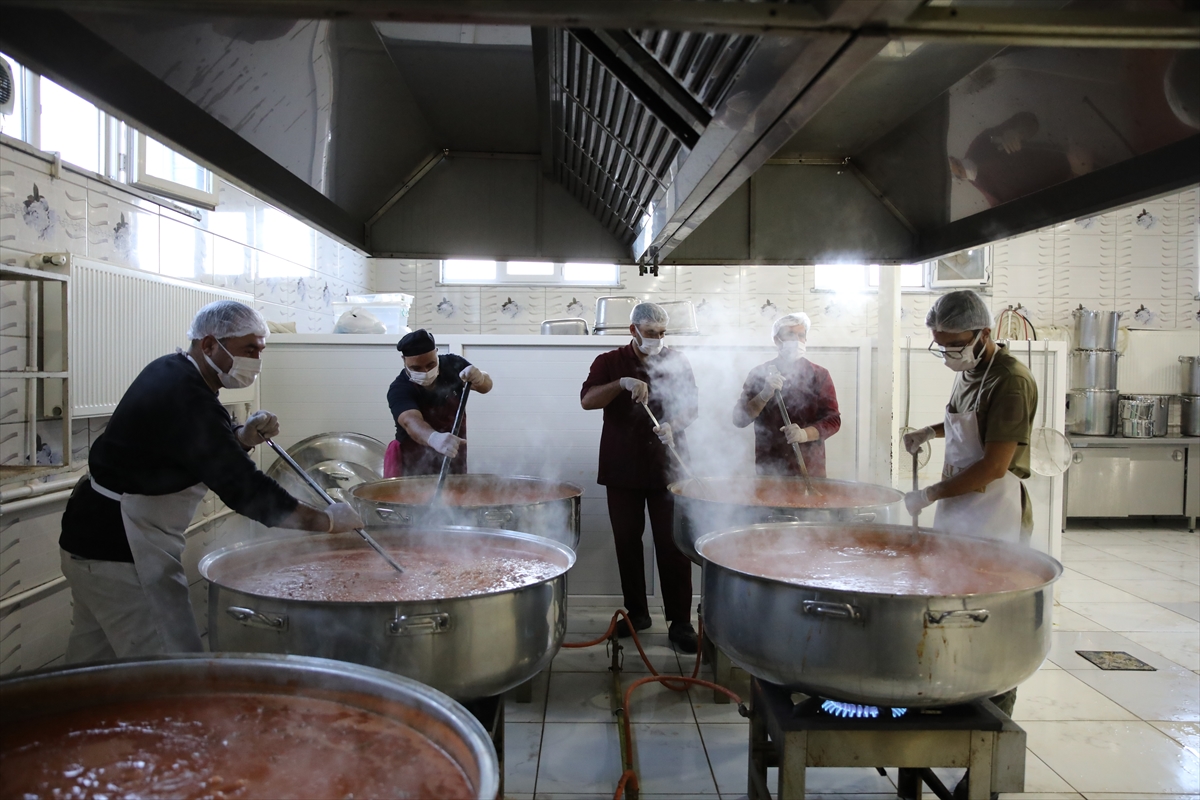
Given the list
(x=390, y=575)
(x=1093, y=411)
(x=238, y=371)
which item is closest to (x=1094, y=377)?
(x=1093, y=411)

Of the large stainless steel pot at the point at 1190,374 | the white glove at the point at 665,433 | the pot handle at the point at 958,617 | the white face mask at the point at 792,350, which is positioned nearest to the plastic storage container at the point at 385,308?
the white glove at the point at 665,433

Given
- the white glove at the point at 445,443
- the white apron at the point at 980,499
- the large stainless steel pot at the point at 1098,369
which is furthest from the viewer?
the large stainless steel pot at the point at 1098,369

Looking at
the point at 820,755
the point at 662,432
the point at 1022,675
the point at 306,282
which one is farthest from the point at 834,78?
the point at 306,282

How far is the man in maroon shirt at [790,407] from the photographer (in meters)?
3.53

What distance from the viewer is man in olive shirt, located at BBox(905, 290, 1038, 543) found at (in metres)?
2.18

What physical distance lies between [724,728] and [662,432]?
1.22m

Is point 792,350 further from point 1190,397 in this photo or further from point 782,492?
point 1190,397

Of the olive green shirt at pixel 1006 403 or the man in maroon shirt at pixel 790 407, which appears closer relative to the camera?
the olive green shirt at pixel 1006 403

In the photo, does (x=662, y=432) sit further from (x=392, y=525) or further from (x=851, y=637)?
(x=851, y=637)

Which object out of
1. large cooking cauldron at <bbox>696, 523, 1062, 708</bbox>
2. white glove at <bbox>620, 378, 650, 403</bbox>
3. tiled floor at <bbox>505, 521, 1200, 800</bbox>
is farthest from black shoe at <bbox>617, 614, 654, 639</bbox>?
large cooking cauldron at <bbox>696, 523, 1062, 708</bbox>

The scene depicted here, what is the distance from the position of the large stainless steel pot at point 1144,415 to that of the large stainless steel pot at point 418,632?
6907 mm

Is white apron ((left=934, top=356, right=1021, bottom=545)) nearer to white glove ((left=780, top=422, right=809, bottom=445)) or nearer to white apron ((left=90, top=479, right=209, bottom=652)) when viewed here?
white glove ((left=780, top=422, right=809, bottom=445))

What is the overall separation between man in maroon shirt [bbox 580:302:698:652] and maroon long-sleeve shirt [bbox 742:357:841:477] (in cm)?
36

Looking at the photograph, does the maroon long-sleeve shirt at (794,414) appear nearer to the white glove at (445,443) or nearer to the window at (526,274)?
the white glove at (445,443)
